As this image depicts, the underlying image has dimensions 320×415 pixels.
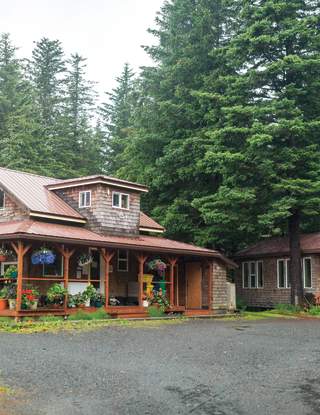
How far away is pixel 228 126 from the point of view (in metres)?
29.1

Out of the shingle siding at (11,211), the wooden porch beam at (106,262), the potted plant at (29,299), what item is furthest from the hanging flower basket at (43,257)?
the shingle siding at (11,211)

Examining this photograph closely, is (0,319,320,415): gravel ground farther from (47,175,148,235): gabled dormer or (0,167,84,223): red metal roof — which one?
(47,175,148,235): gabled dormer

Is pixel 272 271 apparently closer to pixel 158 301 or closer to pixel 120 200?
pixel 158 301

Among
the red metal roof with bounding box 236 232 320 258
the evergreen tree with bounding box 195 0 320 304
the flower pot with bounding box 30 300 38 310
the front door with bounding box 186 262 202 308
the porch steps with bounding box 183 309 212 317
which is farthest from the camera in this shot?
the front door with bounding box 186 262 202 308

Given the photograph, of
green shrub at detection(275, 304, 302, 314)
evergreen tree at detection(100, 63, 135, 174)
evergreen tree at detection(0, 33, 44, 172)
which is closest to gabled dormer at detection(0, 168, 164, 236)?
green shrub at detection(275, 304, 302, 314)

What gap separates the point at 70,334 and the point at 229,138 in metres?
15.8

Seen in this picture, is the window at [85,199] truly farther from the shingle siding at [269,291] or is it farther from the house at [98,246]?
the shingle siding at [269,291]

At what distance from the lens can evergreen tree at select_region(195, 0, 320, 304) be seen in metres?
27.7

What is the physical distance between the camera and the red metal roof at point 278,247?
1135 inches

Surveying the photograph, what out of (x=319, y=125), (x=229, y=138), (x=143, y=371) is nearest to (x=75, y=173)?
(x=229, y=138)

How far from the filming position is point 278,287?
30.7 metres

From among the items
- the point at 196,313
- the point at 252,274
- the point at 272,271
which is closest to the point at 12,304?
A: the point at 196,313

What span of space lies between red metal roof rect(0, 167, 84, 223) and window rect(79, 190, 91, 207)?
49cm

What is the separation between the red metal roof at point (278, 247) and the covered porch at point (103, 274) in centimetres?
410
